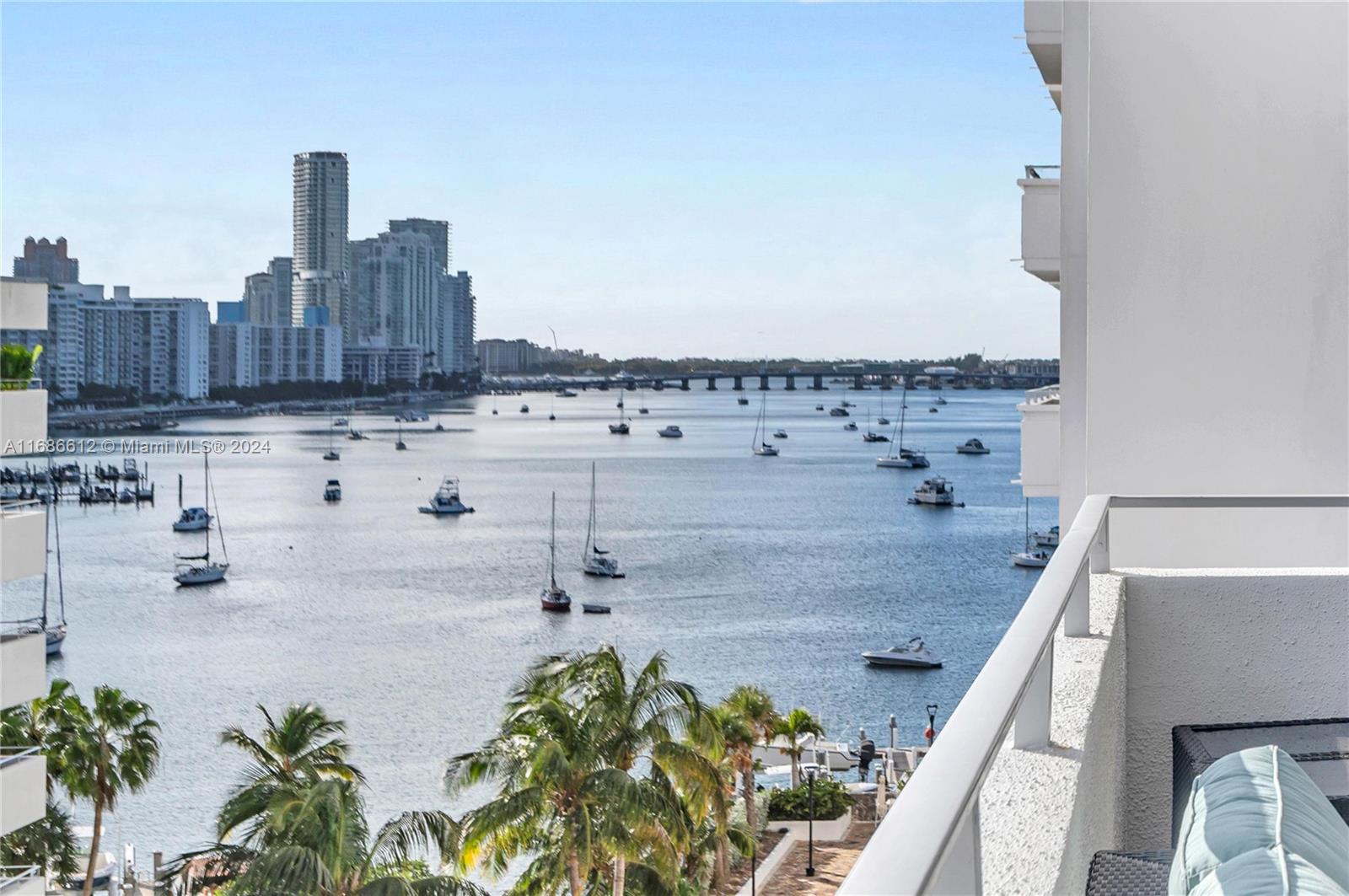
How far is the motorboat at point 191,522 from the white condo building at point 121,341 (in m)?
9.79

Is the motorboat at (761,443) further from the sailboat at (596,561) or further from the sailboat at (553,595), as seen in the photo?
the sailboat at (553,595)

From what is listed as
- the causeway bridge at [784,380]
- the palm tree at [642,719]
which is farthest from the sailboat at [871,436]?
the palm tree at [642,719]

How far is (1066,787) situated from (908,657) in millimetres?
35542

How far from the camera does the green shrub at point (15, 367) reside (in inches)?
417

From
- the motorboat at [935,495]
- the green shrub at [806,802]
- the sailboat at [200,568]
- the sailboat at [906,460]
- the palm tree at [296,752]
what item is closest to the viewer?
the palm tree at [296,752]

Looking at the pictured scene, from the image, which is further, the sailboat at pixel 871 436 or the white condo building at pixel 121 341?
the sailboat at pixel 871 436

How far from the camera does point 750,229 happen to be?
70.4 meters

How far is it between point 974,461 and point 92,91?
176 ft

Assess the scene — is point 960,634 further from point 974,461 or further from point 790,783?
point 974,461

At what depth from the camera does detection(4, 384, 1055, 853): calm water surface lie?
3519 cm

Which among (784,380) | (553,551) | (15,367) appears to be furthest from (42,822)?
(784,380)

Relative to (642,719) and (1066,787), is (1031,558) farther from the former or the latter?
(1066,787)

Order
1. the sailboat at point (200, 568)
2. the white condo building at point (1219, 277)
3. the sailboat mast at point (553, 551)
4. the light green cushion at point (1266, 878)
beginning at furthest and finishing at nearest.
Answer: the sailboat at point (200, 568) → the sailboat mast at point (553, 551) → the white condo building at point (1219, 277) → the light green cushion at point (1266, 878)

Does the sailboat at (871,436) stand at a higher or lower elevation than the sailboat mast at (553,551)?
higher
